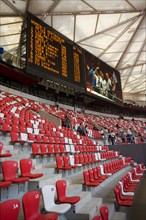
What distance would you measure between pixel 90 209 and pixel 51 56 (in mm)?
9420

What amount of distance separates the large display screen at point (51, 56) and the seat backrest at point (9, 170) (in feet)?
22.3

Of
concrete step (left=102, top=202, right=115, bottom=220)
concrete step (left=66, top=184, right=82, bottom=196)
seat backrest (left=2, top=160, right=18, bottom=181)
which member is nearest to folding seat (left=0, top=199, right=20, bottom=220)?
seat backrest (left=2, top=160, right=18, bottom=181)

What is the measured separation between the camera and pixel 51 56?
446 inches

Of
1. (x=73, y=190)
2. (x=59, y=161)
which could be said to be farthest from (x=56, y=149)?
(x=73, y=190)

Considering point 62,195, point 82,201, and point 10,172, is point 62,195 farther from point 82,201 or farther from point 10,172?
point 10,172

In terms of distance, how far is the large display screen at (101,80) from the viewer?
15.4 meters

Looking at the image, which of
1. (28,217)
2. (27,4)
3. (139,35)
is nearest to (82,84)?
(27,4)

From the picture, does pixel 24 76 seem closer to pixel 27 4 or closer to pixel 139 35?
pixel 27 4

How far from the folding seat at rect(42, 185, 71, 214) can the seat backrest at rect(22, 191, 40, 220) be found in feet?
1.15

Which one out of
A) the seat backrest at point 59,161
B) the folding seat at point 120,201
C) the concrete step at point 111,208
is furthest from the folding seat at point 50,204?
the seat backrest at point 59,161

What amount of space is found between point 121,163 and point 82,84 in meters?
6.68

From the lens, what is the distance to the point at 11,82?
1423cm

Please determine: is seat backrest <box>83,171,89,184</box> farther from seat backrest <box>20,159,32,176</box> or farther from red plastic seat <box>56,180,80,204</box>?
seat backrest <box>20,159,32,176</box>

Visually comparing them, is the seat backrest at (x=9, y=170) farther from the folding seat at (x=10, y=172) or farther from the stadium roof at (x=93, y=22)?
the stadium roof at (x=93, y=22)
